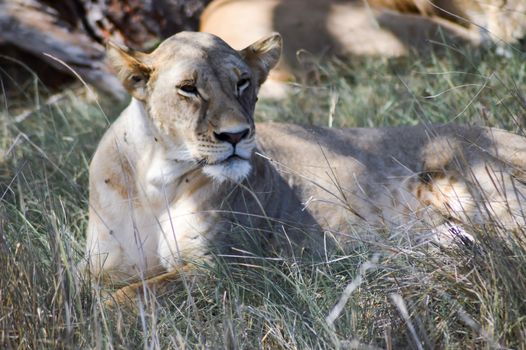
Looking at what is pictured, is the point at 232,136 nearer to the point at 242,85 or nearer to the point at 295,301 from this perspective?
the point at 242,85

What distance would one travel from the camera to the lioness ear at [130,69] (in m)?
3.71

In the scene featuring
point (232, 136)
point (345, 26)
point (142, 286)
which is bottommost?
point (345, 26)

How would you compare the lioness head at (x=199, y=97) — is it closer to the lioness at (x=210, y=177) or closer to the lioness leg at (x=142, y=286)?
the lioness at (x=210, y=177)

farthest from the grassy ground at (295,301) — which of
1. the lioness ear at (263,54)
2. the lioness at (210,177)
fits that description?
the lioness ear at (263,54)

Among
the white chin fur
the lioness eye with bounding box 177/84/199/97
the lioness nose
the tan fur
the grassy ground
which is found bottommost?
the tan fur

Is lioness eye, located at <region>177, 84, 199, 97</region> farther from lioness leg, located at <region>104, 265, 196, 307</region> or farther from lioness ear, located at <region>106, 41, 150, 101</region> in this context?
lioness leg, located at <region>104, 265, 196, 307</region>

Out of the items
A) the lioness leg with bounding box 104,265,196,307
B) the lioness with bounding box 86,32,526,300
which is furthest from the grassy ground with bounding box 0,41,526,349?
the lioness with bounding box 86,32,526,300

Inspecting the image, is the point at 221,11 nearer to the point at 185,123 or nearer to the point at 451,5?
the point at 451,5

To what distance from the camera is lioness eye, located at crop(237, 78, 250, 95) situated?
147 inches

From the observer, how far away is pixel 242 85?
376cm

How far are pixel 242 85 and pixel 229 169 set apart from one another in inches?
14.1

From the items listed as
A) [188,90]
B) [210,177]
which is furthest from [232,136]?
[210,177]

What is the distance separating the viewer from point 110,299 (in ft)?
11.4

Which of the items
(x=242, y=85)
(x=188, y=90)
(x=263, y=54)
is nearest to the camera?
(x=188, y=90)
